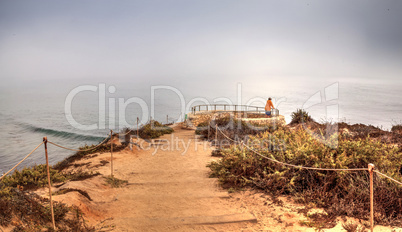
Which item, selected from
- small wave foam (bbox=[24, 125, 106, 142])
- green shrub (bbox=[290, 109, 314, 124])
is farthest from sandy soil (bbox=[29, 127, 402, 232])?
small wave foam (bbox=[24, 125, 106, 142])

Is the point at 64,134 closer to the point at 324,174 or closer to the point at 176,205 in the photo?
the point at 176,205

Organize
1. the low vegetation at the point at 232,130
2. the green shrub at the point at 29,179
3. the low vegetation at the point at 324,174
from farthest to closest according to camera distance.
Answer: the low vegetation at the point at 232,130
the green shrub at the point at 29,179
the low vegetation at the point at 324,174

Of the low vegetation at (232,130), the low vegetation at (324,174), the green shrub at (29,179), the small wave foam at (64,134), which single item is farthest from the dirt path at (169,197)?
the small wave foam at (64,134)

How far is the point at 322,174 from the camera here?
6230 mm

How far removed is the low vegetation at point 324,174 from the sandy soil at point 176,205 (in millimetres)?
400

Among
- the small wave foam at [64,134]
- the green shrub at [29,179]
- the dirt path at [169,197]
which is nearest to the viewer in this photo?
the dirt path at [169,197]

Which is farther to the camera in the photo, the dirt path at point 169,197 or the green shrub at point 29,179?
the green shrub at point 29,179

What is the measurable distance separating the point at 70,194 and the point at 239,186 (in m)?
4.16

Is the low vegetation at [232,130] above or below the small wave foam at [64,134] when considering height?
above

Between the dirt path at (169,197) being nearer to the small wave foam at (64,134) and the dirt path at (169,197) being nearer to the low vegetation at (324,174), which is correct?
the low vegetation at (324,174)

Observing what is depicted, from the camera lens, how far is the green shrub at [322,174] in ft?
17.5

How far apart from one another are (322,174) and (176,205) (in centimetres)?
343

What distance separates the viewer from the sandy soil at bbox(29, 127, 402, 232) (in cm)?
539

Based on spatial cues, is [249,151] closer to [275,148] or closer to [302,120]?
[275,148]
